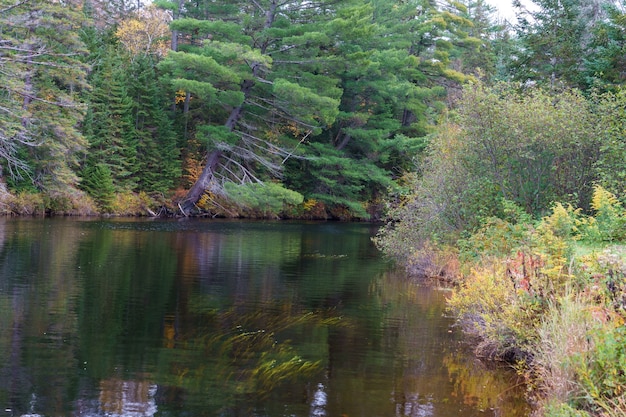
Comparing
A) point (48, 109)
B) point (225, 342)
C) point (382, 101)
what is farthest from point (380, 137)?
point (225, 342)

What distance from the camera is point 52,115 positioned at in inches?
1305

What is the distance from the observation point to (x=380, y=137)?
141 feet

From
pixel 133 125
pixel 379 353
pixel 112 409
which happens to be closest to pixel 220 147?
pixel 133 125

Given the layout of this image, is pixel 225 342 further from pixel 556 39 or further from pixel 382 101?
pixel 382 101

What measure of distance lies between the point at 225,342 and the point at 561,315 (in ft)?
15.2

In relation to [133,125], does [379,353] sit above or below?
below

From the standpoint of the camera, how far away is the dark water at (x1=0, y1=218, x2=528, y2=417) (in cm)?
808

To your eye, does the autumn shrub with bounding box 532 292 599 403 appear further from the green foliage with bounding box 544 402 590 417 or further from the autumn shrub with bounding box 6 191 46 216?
the autumn shrub with bounding box 6 191 46 216

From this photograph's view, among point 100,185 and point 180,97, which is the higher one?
point 180,97

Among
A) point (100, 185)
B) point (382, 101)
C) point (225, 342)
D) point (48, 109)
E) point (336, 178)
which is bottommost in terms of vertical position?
point (225, 342)

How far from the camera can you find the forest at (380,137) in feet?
33.4

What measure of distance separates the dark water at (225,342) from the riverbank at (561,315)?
51 cm

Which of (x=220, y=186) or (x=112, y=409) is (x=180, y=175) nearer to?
(x=220, y=186)

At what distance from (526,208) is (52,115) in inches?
896
